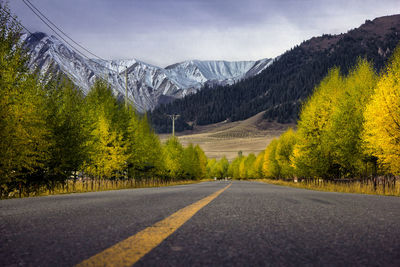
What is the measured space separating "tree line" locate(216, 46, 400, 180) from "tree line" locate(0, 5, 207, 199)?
15.2 metres

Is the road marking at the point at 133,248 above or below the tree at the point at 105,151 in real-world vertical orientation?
below

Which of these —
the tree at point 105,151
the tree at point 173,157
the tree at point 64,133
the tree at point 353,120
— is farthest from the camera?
the tree at point 173,157

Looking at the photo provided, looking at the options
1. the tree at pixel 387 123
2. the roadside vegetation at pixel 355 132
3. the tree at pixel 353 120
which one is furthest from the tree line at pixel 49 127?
the tree at pixel 387 123

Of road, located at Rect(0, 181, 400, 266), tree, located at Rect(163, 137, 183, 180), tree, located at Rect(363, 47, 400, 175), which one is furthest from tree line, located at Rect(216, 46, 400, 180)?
tree, located at Rect(163, 137, 183, 180)

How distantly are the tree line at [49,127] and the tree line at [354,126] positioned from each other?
15.2m

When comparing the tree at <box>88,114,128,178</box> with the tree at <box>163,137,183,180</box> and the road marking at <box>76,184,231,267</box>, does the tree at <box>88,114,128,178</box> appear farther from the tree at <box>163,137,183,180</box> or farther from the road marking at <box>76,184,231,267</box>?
the tree at <box>163,137,183,180</box>

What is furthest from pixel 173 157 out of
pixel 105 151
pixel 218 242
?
pixel 218 242

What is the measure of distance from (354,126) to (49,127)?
62.4 ft

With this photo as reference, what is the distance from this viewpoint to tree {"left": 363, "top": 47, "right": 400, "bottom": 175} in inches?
690

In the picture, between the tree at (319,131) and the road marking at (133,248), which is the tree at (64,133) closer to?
the road marking at (133,248)

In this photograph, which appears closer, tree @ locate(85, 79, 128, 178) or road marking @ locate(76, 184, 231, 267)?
road marking @ locate(76, 184, 231, 267)

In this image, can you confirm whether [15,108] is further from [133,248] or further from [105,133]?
[133,248]

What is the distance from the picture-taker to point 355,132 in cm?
2289

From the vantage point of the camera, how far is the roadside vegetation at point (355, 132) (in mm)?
17922
